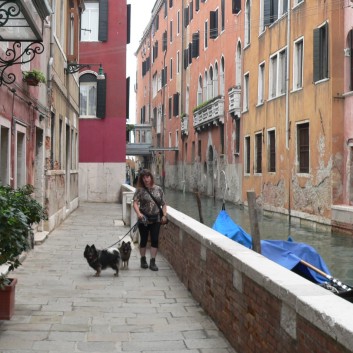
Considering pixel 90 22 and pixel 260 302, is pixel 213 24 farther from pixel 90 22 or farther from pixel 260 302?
pixel 260 302

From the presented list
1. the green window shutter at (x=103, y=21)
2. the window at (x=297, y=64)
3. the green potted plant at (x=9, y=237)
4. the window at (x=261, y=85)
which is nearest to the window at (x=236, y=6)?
Answer: the window at (x=261, y=85)

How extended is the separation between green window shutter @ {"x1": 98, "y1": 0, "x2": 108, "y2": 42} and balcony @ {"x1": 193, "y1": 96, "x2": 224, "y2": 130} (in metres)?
7.89

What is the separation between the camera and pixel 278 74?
20031 millimetres

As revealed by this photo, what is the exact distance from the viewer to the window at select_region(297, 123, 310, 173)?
1772 centimetres

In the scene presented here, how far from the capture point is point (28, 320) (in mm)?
5121

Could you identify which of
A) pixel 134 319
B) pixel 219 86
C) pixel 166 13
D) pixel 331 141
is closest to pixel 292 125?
pixel 331 141

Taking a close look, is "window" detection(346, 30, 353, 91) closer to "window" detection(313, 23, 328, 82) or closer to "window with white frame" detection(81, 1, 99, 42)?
"window" detection(313, 23, 328, 82)

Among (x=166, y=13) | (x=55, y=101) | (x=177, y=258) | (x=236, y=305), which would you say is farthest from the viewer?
(x=166, y=13)

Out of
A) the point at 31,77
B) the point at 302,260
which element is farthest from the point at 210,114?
the point at 302,260

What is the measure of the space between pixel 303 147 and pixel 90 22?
9.60m

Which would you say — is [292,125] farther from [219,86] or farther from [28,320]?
[28,320]

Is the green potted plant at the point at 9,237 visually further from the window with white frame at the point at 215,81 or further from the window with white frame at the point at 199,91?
the window with white frame at the point at 199,91

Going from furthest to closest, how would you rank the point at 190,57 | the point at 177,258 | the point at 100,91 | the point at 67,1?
the point at 190,57 < the point at 100,91 < the point at 67,1 < the point at 177,258

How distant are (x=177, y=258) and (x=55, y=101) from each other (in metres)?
6.44
